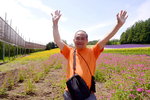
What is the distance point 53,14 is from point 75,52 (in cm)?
64

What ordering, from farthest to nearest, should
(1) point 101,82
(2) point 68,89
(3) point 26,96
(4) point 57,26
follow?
(1) point 101,82 → (3) point 26,96 → (4) point 57,26 → (2) point 68,89

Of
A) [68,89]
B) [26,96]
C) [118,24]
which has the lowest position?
[26,96]

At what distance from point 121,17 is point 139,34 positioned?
47.2m

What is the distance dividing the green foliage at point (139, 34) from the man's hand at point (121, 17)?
146 feet

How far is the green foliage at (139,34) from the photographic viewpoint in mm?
44503

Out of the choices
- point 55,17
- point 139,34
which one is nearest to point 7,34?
point 55,17

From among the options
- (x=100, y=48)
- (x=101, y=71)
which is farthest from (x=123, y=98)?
(x=101, y=71)

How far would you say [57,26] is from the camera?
244 centimetres

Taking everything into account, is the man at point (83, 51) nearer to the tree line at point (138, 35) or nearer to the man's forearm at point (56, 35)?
the man's forearm at point (56, 35)

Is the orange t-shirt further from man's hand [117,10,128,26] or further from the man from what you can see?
man's hand [117,10,128,26]

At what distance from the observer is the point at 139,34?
46.6 metres

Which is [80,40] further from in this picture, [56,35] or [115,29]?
[115,29]

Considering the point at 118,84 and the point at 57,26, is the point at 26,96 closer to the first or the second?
the point at 118,84

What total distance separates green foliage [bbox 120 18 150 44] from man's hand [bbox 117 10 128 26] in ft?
146
